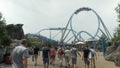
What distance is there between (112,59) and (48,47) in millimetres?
11926

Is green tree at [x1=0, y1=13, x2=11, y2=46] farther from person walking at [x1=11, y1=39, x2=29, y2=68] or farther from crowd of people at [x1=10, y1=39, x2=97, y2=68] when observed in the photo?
person walking at [x1=11, y1=39, x2=29, y2=68]

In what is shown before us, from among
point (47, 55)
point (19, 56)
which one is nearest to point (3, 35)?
point (47, 55)

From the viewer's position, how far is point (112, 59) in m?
34.2

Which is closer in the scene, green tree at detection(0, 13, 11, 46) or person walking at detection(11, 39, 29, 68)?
person walking at detection(11, 39, 29, 68)

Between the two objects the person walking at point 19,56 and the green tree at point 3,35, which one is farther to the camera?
the green tree at point 3,35

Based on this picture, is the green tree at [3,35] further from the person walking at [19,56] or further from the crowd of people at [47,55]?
the person walking at [19,56]

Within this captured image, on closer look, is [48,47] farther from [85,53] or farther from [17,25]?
[17,25]

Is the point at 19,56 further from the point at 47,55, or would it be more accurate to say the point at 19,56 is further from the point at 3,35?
the point at 3,35

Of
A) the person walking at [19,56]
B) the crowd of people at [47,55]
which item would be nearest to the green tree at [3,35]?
the crowd of people at [47,55]

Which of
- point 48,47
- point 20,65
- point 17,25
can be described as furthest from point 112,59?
point 17,25

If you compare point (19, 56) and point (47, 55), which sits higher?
point (19, 56)

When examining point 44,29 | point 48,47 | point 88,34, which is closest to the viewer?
point 48,47

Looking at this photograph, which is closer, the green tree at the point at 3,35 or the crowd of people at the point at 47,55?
the crowd of people at the point at 47,55

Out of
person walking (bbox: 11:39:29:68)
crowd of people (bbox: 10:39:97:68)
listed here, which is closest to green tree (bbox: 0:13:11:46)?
crowd of people (bbox: 10:39:97:68)
